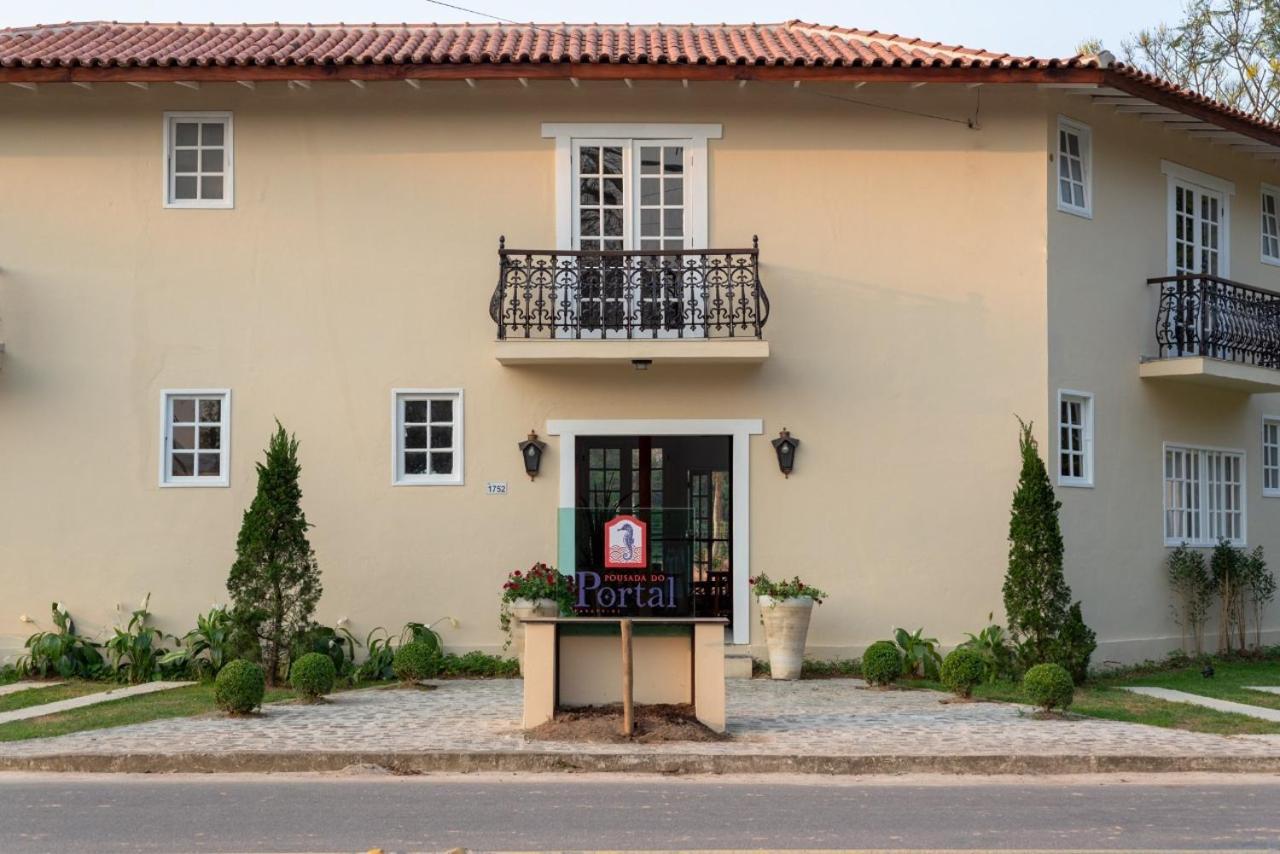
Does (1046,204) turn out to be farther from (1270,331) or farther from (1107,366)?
(1270,331)

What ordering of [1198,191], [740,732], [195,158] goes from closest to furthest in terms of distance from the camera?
1. [740,732]
2. [195,158]
3. [1198,191]

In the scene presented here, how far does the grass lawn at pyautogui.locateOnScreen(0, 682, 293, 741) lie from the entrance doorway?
454 centimetres

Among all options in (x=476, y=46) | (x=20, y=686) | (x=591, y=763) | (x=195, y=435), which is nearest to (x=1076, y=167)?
(x=476, y=46)

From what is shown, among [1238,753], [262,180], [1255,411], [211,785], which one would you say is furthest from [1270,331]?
[211,785]

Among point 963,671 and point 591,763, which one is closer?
point 591,763

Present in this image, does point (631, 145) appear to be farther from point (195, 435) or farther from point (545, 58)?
point (195, 435)

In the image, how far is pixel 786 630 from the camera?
1661cm

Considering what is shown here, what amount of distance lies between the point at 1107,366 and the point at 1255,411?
378 cm

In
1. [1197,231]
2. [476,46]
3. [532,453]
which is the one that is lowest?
[532,453]

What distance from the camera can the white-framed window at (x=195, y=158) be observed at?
17.7 m

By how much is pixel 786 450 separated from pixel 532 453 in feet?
9.30

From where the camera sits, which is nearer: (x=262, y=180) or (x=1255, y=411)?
(x=262, y=180)

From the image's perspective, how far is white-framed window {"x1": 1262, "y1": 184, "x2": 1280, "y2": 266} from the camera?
2142 centimetres

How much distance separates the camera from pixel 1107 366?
18.4 metres
